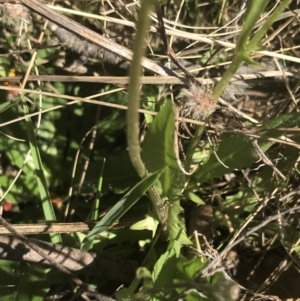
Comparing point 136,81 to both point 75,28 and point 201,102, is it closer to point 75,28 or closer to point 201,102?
point 201,102

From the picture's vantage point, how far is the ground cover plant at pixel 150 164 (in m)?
1.34

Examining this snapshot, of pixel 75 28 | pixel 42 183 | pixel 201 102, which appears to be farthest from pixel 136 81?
pixel 42 183

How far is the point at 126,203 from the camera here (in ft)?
4.17

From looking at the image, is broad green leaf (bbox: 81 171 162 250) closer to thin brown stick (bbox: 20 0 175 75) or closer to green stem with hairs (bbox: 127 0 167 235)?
green stem with hairs (bbox: 127 0 167 235)

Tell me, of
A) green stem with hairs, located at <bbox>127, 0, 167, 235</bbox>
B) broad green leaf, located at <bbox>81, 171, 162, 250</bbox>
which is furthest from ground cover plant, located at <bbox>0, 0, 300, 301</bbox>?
green stem with hairs, located at <bbox>127, 0, 167, 235</bbox>

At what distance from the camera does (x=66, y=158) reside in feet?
5.99

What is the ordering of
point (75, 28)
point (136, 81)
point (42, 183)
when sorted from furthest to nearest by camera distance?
point (42, 183) < point (75, 28) < point (136, 81)

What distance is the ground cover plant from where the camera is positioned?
1.34 meters

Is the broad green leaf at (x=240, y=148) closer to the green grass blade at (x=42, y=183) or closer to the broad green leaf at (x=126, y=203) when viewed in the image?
the broad green leaf at (x=126, y=203)

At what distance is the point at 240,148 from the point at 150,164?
28cm

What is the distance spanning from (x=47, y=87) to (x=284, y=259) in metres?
1.00

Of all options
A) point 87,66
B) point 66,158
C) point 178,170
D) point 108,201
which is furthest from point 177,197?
point 87,66

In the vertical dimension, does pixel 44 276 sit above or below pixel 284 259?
below

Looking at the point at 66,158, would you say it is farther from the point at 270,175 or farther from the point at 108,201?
the point at 270,175
